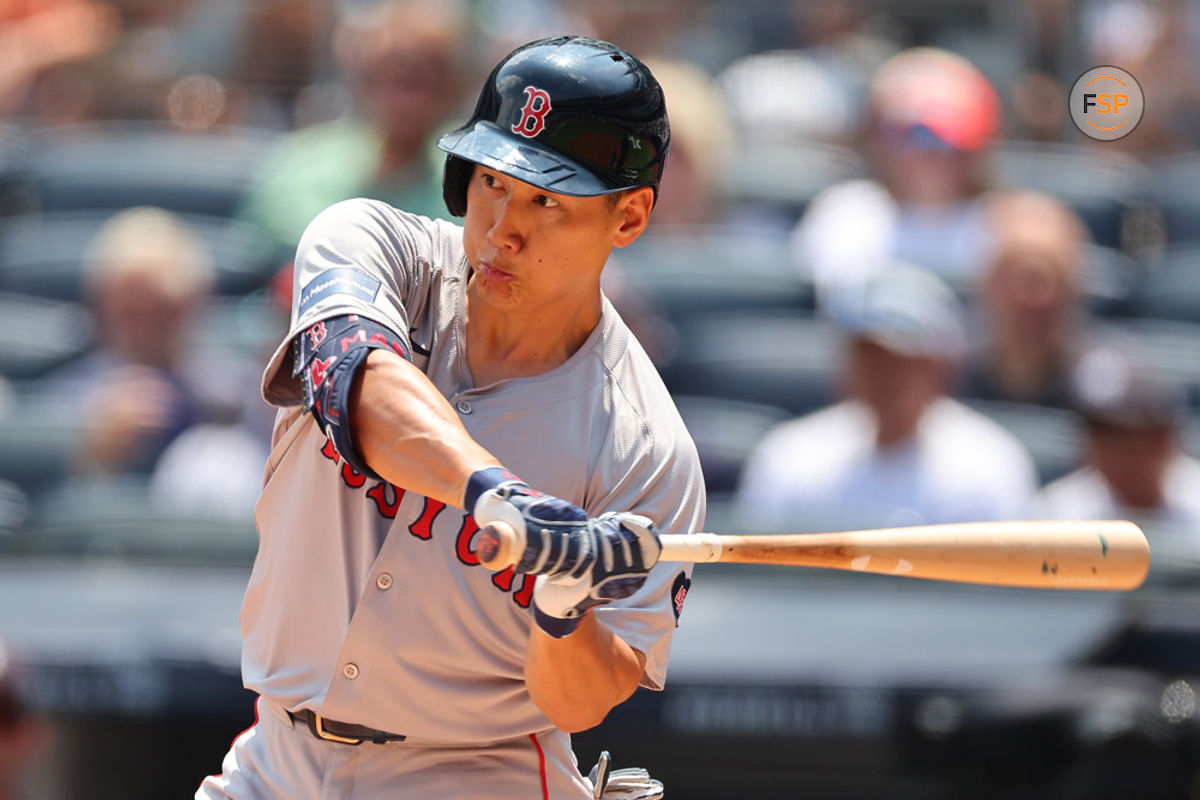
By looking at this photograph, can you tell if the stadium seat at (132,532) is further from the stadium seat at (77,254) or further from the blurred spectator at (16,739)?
the stadium seat at (77,254)

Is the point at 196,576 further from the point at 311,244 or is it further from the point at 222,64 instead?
the point at 222,64

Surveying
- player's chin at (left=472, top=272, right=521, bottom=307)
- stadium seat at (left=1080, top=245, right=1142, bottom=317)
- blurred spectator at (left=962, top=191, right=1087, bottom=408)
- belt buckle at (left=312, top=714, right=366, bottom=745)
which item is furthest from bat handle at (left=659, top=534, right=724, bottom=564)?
stadium seat at (left=1080, top=245, right=1142, bottom=317)

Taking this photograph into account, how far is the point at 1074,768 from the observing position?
11.1 ft

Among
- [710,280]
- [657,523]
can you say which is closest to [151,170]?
[710,280]

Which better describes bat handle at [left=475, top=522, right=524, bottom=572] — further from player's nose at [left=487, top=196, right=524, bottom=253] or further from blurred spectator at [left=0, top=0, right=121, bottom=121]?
blurred spectator at [left=0, top=0, right=121, bottom=121]

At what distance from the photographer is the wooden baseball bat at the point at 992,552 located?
1.83 metres

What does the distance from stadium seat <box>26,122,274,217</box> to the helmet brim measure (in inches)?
154

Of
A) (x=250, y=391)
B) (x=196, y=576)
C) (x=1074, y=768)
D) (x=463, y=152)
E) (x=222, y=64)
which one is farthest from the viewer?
(x=222, y=64)

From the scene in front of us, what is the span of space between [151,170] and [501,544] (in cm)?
445

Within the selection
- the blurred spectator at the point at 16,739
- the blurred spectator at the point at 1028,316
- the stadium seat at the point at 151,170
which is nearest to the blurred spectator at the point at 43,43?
the stadium seat at the point at 151,170

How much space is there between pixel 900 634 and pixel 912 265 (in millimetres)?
1446

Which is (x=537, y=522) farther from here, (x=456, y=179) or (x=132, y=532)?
(x=132, y=532)

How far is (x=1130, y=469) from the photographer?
4.09 m

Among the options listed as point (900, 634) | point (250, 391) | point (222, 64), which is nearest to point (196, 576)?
point (250, 391)
